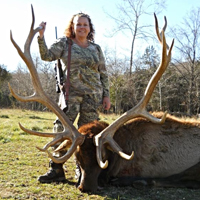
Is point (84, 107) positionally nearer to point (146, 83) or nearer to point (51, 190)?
point (51, 190)

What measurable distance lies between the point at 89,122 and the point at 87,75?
2.57 ft

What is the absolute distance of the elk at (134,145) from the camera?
13.2ft

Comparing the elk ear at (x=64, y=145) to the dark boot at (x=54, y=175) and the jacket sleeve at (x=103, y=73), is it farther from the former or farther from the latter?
the jacket sleeve at (x=103, y=73)

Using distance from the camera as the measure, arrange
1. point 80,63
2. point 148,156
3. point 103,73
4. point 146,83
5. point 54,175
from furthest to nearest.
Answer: point 146,83 → point 103,73 → point 80,63 → point 148,156 → point 54,175

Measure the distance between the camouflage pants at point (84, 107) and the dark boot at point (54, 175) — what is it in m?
0.77

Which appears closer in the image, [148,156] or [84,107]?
[148,156]

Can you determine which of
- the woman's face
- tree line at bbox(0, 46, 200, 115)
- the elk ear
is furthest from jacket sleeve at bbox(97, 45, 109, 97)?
tree line at bbox(0, 46, 200, 115)

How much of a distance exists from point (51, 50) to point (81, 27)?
0.65 meters

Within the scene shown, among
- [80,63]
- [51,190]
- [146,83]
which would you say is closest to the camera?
[51,190]

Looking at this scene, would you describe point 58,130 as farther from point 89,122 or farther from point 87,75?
point 87,75

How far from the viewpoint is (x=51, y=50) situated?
15.4 ft

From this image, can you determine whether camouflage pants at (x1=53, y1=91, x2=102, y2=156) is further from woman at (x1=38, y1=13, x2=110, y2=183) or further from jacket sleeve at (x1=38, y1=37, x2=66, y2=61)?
jacket sleeve at (x1=38, y1=37, x2=66, y2=61)

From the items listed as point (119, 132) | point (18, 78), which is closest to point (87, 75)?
point (119, 132)

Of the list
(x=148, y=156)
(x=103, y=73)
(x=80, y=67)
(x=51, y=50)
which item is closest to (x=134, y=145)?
(x=148, y=156)
